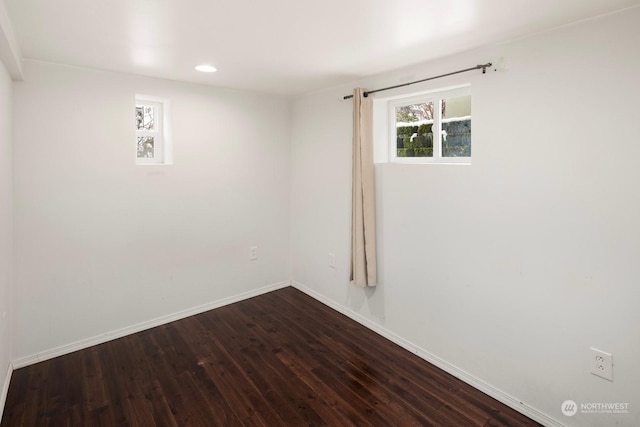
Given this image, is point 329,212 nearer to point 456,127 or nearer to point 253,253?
point 253,253

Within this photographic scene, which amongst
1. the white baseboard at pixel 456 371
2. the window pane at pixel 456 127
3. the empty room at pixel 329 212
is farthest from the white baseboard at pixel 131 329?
the window pane at pixel 456 127

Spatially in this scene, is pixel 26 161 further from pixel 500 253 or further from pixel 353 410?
pixel 500 253

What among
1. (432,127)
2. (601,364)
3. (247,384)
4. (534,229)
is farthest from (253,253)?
(601,364)

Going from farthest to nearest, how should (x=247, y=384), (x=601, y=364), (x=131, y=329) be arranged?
(x=131, y=329)
(x=247, y=384)
(x=601, y=364)

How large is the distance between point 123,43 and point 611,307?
3143mm

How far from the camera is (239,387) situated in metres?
2.38

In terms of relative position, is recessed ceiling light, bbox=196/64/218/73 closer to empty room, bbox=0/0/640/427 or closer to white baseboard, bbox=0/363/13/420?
empty room, bbox=0/0/640/427

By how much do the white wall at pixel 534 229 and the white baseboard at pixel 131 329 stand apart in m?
1.61

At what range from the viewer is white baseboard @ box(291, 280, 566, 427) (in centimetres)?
209

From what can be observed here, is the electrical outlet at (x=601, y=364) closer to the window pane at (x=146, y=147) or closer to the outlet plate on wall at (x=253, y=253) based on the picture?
the outlet plate on wall at (x=253, y=253)

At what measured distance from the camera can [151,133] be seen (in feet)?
10.7

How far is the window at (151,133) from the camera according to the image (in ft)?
10.5

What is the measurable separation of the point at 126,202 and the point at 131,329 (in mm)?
1115

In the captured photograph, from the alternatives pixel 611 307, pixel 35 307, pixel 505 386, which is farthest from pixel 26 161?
pixel 611 307
